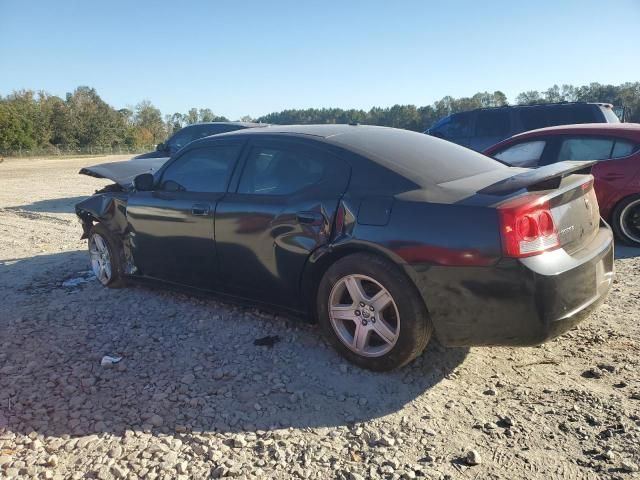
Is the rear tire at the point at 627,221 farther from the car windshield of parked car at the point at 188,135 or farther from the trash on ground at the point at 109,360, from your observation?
the car windshield of parked car at the point at 188,135

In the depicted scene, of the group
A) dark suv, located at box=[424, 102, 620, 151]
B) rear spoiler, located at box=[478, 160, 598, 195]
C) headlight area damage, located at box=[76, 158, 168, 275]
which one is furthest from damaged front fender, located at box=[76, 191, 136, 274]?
dark suv, located at box=[424, 102, 620, 151]

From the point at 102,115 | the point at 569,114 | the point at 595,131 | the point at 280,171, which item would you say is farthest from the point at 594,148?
the point at 102,115

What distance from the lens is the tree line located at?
53.2m

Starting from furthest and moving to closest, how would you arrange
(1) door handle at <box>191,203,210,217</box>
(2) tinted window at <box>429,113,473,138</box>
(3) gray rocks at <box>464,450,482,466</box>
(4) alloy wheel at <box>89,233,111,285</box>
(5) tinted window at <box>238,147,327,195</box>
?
(2) tinted window at <box>429,113,473,138</box>, (4) alloy wheel at <box>89,233,111,285</box>, (1) door handle at <box>191,203,210,217</box>, (5) tinted window at <box>238,147,327,195</box>, (3) gray rocks at <box>464,450,482,466</box>

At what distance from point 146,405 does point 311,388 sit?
0.99 m

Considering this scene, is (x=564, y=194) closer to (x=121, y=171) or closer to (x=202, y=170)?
(x=202, y=170)

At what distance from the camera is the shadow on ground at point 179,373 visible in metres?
2.92

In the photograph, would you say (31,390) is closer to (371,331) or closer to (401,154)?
(371,331)

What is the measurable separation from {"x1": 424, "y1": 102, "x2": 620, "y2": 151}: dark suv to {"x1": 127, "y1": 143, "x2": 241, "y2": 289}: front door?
9.76 meters

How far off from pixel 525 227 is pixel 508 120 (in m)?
11.0

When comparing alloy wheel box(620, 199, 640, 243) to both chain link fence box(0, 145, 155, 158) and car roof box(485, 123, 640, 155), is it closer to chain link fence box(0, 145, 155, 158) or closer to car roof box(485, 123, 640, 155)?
car roof box(485, 123, 640, 155)

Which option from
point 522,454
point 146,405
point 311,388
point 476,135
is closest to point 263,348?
point 311,388

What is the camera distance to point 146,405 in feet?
10.0

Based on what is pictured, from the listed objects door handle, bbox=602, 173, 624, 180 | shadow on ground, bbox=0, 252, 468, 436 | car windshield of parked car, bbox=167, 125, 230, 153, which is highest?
car windshield of parked car, bbox=167, 125, 230, 153
